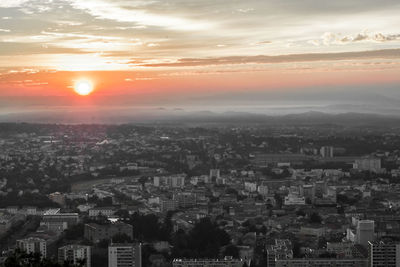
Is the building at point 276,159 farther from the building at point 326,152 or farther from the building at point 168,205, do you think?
the building at point 168,205

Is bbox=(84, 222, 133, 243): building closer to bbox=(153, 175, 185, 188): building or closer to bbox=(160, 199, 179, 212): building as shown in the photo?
bbox=(160, 199, 179, 212): building

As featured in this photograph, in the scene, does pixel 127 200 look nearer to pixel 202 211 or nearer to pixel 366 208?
pixel 202 211

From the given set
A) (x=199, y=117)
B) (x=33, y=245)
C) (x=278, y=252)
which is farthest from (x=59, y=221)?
(x=199, y=117)

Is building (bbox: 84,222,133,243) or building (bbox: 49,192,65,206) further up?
building (bbox: 84,222,133,243)

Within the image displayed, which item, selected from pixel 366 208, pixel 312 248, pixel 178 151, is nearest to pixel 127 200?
pixel 366 208

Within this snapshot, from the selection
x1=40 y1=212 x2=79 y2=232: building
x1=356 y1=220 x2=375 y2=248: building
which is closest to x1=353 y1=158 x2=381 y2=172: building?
x1=40 y1=212 x2=79 y2=232: building

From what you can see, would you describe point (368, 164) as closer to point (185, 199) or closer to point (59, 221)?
point (185, 199)

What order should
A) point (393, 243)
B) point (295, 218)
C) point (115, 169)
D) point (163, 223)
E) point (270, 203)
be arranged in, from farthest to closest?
point (115, 169)
point (270, 203)
point (295, 218)
point (163, 223)
point (393, 243)
